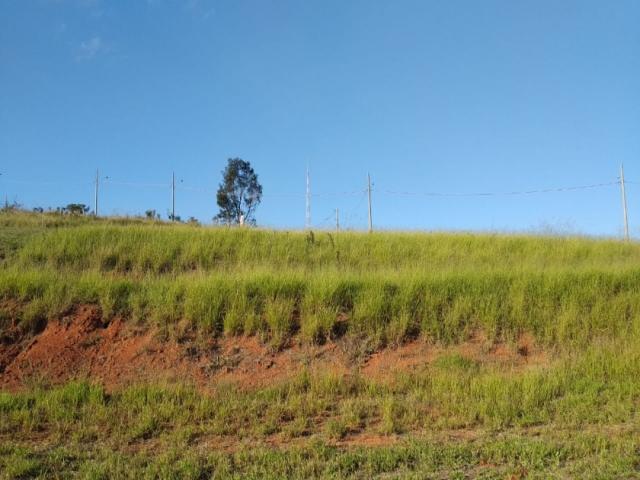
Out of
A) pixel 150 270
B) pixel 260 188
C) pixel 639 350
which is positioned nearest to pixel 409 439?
pixel 639 350

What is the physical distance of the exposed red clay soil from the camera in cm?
796

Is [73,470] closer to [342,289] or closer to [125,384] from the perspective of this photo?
[125,384]

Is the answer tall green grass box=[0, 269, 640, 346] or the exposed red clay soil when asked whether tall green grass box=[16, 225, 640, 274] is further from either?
the exposed red clay soil

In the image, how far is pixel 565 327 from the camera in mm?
9195

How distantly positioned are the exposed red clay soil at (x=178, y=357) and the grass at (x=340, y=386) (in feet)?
0.77

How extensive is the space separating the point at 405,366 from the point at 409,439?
7.87ft

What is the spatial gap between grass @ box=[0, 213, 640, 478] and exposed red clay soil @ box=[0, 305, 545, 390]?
234 millimetres

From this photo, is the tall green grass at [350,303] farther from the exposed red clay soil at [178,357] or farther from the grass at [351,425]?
the grass at [351,425]

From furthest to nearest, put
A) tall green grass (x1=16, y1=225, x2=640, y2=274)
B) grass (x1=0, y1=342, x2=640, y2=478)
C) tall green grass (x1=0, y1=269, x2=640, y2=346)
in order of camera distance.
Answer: tall green grass (x1=16, y1=225, x2=640, y2=274)
tall green grass (x1=0, y1=269, x2=640, y2=346)
grass (x1=0, y1=342, x2=640, y2=478)

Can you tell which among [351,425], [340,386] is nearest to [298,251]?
[340,386]

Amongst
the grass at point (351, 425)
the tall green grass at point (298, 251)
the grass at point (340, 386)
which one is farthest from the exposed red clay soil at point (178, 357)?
the tall green grass at point (298, 251)

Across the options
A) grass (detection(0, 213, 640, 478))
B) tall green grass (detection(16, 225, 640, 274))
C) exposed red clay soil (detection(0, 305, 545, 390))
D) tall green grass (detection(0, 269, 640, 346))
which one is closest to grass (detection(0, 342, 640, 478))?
grass (detection(0, 213, 640, 478))

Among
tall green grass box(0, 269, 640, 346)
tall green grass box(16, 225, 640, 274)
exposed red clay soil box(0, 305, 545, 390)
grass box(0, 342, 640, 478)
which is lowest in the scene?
grass box(0, 342, 640, 478)

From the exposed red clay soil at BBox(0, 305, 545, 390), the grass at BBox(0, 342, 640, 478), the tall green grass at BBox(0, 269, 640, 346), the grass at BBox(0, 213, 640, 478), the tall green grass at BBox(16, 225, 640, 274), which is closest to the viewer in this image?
the grass at BBox(0, 342, 640, 478)
